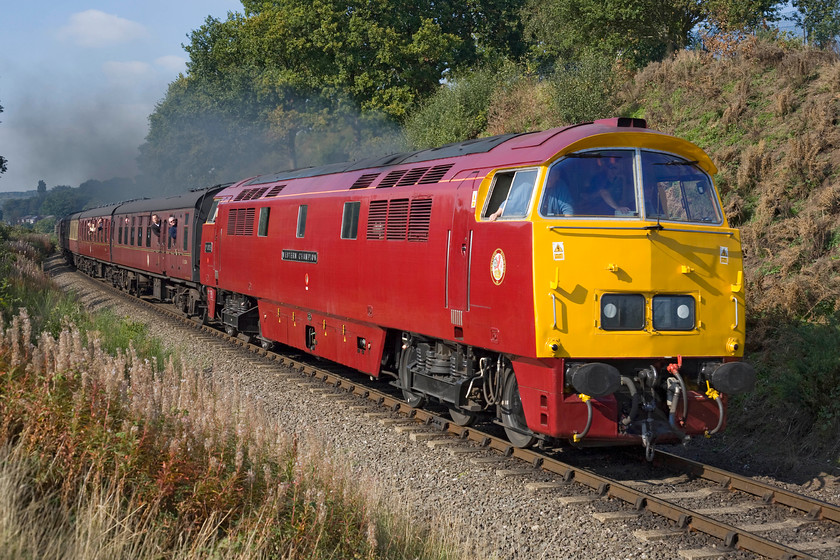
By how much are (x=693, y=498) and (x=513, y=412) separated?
2020mm

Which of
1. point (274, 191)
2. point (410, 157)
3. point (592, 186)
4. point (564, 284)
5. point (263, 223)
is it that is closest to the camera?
point (564, 284)

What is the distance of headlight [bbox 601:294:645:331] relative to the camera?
7445mm

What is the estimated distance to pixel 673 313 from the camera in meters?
7.61

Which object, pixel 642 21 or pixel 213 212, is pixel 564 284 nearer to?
pixel 213 212

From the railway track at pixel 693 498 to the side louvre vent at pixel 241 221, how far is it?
7.50 metres

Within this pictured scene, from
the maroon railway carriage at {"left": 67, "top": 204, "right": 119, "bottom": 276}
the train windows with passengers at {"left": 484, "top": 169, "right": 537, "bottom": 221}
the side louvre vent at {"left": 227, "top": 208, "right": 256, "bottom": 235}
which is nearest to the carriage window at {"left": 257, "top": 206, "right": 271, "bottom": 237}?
the side louvre vent at {"left": 227, "top": 208, "right": 256, "bottom": 235}

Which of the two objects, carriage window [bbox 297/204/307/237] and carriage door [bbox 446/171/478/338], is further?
carriage window [bbox 297/204/307/237]

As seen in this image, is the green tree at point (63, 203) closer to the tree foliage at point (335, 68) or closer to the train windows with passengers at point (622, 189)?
the tree foliage at point (335, 68)

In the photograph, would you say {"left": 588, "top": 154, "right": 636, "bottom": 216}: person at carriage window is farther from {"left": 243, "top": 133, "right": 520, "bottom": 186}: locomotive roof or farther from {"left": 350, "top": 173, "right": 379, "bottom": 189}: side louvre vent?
{"left": 350, "top": 173, "right": 379, "bottom": 189}: side louvre vent

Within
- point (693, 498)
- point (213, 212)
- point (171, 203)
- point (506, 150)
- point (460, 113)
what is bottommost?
point (693, 498)

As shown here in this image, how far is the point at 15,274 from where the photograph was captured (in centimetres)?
2034

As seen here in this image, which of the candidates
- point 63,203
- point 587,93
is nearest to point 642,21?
point 587,93

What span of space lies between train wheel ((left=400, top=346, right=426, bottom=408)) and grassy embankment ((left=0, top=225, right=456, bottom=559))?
3.88 metres

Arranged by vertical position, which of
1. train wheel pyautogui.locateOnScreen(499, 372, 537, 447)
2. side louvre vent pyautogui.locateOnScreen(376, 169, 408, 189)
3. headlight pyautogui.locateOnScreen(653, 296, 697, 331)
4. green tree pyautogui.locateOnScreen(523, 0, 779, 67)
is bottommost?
train wheel pyautogui.locateOnScreen(499, 372, 537, 447)
